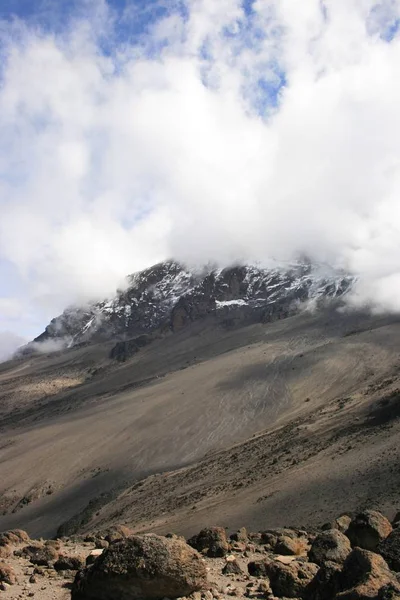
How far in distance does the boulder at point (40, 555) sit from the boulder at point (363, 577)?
7.43 metres

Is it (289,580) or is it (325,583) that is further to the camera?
(289,580)

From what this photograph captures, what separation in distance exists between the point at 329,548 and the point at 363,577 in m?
4.21

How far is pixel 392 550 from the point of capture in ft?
36.8

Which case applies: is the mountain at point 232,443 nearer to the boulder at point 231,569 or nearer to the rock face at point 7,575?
the boulder at point 231,569

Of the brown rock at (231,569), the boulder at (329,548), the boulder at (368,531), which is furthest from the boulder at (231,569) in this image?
the boulder at (368,531)

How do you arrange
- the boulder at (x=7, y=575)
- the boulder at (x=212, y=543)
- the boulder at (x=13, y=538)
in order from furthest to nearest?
1. the boulder at (x=13, y=538)
2. the boulder at (x=212, y=543)
3. the boulder at (x=7, y=575)

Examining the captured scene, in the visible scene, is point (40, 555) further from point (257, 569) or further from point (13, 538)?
point (257, 569)

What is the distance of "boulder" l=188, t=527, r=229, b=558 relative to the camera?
14.0m

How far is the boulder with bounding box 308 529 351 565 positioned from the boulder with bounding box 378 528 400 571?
809 mm

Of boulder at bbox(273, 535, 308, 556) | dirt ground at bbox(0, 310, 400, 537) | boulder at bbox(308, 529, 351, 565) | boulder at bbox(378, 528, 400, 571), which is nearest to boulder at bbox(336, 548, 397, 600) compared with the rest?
boulder at bbox(378, 528, 400, 571)

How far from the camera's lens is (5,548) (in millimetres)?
14172

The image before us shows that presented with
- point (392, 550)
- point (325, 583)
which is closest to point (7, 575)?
point (325, 583)

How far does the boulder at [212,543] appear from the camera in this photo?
Result: 14.0 metres

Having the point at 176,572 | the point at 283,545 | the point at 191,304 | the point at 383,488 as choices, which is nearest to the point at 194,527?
the point at 383,488
